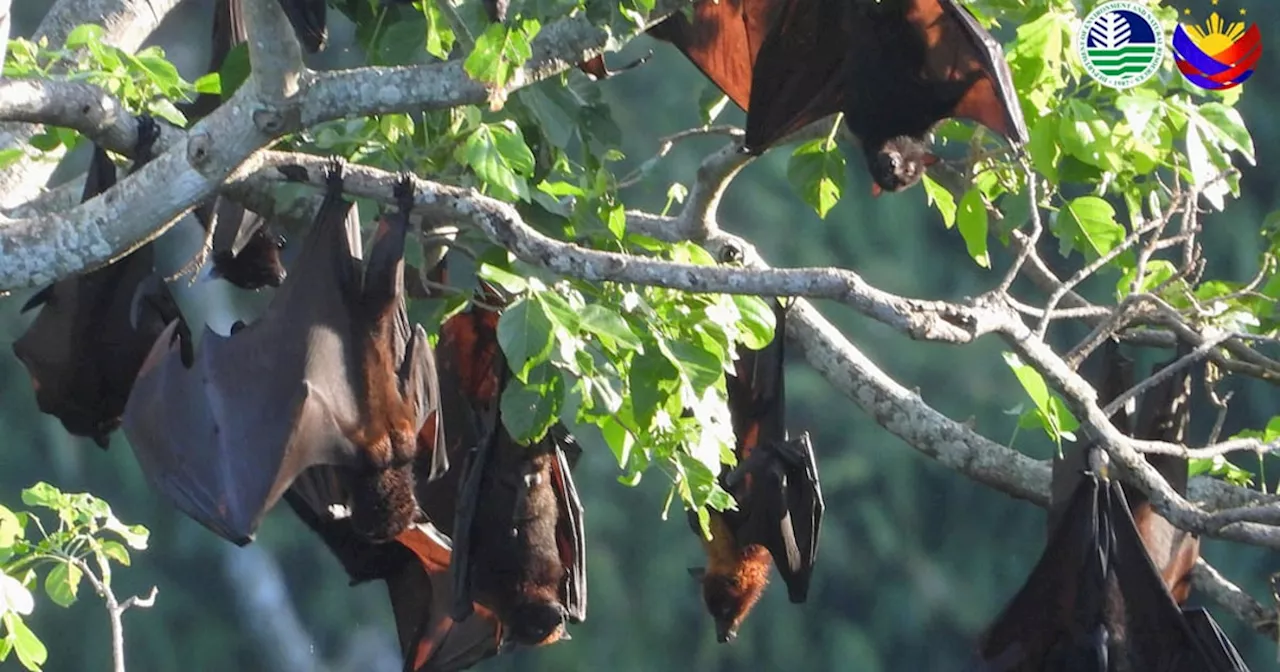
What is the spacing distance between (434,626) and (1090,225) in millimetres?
2417

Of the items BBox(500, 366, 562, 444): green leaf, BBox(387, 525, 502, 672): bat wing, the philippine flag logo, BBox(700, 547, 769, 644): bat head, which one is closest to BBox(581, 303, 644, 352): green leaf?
BBox(500, 366, 562, 444): green leaf

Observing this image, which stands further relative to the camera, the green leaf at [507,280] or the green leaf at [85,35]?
→ the green leaf at [85,35]

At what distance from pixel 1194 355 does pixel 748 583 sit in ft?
8.02

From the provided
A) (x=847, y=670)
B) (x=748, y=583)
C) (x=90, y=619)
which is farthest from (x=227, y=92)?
(x=90, y=619)

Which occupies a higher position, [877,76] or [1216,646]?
[877,76]

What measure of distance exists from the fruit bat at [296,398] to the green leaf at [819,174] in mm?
995

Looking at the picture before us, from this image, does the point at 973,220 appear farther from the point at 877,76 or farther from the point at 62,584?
the point at 62,584

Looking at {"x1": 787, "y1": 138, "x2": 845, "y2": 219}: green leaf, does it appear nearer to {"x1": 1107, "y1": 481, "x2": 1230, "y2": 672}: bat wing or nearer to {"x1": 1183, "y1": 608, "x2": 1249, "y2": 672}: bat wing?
{"x1": 1107, "y1": 481, "x2": 1230, "y2": 672}: bat wing

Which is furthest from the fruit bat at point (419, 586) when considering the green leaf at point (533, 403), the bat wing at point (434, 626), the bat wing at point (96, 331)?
the green leaf at point (533, 403)

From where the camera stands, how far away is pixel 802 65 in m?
3.60

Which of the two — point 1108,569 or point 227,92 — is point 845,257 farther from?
point 227,92

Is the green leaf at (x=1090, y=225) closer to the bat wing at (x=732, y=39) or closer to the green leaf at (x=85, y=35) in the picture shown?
the bat wing at (x=732, y=39)

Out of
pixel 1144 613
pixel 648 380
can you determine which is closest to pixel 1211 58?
pixel 1144 613

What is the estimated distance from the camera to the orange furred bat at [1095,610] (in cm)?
334
